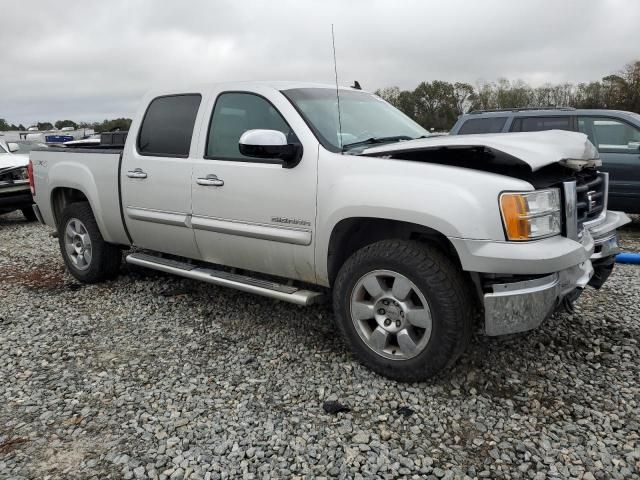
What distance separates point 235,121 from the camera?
4.07m

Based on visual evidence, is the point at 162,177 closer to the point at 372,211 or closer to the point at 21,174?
the point at 372,211

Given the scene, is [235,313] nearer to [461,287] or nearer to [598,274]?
[461,287]

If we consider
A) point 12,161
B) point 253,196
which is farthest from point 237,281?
point 12,161

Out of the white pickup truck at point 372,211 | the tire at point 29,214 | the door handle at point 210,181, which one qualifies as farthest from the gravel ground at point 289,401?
the tire at point 29,214

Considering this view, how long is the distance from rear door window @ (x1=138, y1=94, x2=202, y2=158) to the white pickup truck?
0.01m

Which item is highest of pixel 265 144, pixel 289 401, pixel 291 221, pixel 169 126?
pixel 169 126

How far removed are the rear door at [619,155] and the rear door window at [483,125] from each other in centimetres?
111

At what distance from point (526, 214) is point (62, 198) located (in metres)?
4.76

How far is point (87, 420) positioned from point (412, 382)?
1.87 meters

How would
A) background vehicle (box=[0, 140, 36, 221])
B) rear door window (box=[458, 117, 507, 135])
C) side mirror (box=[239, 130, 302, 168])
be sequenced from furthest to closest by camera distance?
background vehicle (box=[0, 140, 36, 221])
rear door window (box=[458, 117, 507, 135])
side mirror (box=[239, 130, 302, 168])

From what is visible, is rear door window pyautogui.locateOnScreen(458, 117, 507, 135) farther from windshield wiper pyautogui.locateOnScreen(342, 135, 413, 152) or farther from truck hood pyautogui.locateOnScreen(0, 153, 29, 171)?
truck hood pyautogui.locateOnScreen(0, 153, 29, 171)

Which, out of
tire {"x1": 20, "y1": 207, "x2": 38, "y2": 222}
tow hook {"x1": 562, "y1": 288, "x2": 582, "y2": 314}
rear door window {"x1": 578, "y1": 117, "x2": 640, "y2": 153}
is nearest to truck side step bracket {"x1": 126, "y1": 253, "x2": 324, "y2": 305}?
tow hook {"x1": 562, "y1": 288, "x2": 582, "y2": 314}

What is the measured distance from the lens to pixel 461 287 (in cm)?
304

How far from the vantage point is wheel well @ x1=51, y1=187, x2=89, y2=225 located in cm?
555
